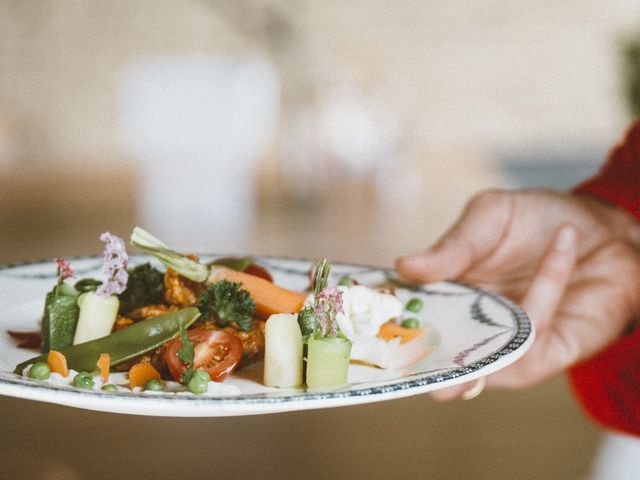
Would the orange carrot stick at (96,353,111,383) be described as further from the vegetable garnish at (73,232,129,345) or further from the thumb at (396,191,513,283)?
the thumb at (396,191,513,283)

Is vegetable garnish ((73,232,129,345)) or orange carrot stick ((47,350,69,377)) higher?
vegetable garnish ((73,232,129,345))

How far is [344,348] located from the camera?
106 centimetres

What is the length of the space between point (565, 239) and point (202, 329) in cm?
90

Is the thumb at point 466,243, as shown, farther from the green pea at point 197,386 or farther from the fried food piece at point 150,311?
the green pea at point 197,386

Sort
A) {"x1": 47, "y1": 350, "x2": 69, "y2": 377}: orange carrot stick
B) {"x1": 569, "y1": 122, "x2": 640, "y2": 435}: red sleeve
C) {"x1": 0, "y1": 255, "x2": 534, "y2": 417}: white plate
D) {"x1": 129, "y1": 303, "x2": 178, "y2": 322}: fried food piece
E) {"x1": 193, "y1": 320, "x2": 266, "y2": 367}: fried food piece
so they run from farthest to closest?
{"x1": 569, "y1": 122, "x2": 640, "y2": 435}: red sleeve → {"x1": 129, "y1": 303, "x2": 178, "y2": 322}: fried food piece → {"x1": 193, "y1": 320, "x2": 266, "y2": 367}: fried food piece → {"x1": 47, "y1": 350, "x2": 69, "y2": 377}: orange carrot stick → {"x1": 0, "y1": 255, "x2": 534, "y2": 417}: white plate

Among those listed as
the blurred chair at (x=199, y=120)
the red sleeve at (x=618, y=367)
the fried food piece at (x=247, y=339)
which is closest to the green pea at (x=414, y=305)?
the fried food piece at (x=247, y=339)

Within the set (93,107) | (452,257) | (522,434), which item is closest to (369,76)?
(93,107)

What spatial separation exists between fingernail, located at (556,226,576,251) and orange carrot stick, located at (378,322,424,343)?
1.66 feet

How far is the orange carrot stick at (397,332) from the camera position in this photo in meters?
1.37

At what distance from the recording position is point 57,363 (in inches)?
43.9

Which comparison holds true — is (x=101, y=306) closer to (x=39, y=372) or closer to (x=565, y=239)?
(x=39, y=372)

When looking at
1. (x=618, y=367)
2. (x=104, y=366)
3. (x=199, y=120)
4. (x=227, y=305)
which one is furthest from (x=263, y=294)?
(x=199, y=120)

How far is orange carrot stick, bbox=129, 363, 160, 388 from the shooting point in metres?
1.11

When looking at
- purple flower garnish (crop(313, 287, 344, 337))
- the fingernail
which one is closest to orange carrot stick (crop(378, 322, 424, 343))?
purple flower garnish (crop(313, 287, 344, 337))
